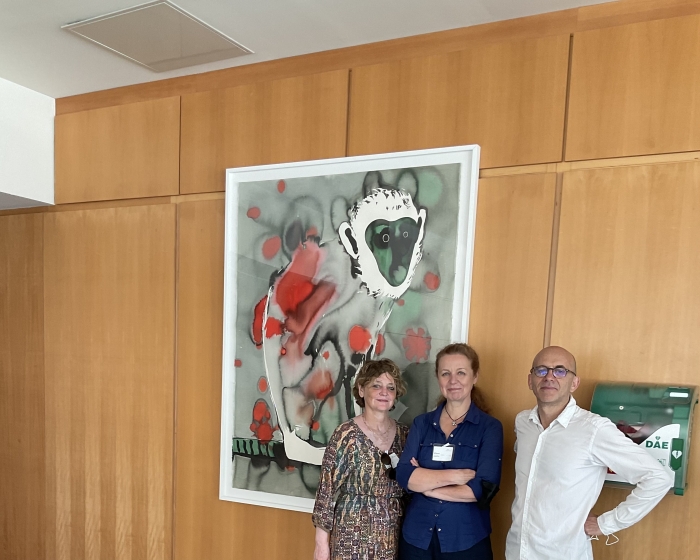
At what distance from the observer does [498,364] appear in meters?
2.79

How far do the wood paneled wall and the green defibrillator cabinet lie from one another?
114mm

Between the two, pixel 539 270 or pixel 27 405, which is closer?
pixel 539 270

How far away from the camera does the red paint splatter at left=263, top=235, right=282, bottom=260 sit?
3355 millimetres

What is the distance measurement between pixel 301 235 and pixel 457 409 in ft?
4.32

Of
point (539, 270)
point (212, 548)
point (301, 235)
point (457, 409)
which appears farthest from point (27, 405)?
point (539, 270)

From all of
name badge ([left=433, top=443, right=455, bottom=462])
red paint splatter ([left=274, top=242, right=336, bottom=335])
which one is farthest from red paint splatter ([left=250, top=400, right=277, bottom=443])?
name badge ([left=433, top=443, right=455, bottom=462])

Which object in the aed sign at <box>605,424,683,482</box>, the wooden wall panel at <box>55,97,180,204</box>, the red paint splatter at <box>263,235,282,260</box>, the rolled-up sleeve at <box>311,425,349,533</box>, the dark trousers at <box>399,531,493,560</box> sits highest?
the wooden wall panel at <box>55,97,180,204</box>

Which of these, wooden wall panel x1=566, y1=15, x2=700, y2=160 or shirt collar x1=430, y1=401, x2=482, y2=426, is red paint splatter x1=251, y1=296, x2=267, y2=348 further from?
wooden wall panel x1=566, y1=15, x2=700, y2=160

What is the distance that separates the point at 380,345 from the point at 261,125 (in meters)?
1.47

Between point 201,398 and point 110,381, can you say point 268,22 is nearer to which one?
point 201,398

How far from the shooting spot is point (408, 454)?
2.55 meters

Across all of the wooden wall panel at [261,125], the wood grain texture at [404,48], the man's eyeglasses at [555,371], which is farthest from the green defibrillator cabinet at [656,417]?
the wooden wall panel at [261,125]

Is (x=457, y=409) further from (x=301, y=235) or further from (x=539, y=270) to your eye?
(x=301, y=235)

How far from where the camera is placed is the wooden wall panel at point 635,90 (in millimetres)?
2455
